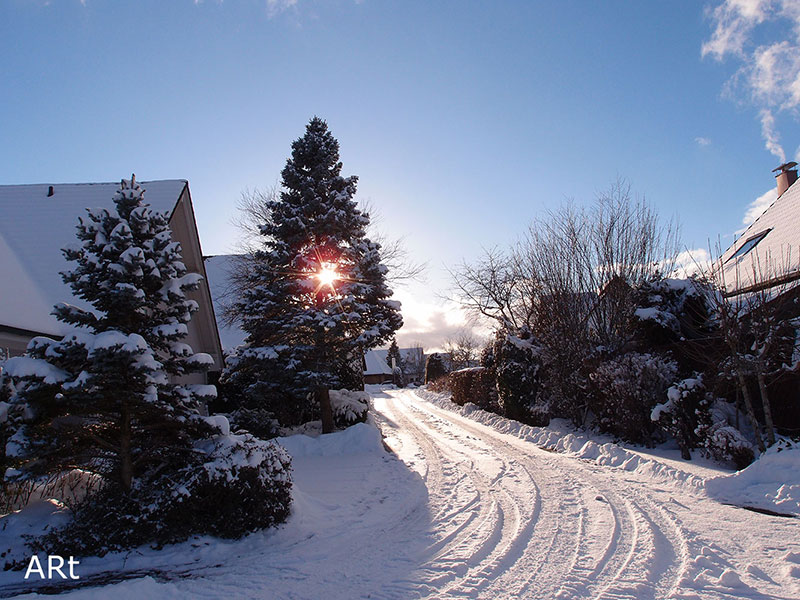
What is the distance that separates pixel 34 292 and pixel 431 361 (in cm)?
3825

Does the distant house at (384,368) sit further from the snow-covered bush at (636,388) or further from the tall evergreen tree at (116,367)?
the tall evergreen tree at (116,367)

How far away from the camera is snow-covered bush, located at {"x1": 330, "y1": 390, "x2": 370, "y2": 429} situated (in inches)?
578

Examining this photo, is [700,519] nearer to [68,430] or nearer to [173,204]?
[68,430]

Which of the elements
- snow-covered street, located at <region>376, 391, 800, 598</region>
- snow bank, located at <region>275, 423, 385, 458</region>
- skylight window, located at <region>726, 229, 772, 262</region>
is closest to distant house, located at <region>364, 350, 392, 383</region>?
skylight window, located at <region>726, 229, 772, 262</region>

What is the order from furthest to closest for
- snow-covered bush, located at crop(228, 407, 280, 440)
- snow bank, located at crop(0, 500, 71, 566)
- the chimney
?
the chimney
snow-covered bush, located at crop(228, 407, 280, 440)
snow bank, located at crop(0, 500, 71, 566)

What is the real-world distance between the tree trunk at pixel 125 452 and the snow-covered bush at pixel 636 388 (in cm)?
997

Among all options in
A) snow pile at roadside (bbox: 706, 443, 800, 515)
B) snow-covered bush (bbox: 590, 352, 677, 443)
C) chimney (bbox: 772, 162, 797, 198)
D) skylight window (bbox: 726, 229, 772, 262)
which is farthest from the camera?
chimney (bbox: 772, 162, 797, 198)

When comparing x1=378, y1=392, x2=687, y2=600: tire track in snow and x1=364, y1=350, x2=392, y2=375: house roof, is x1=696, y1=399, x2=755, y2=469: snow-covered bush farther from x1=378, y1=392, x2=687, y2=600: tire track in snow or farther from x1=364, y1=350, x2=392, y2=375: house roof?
x1=364, y1=350, x2=392, y2=375: house roof

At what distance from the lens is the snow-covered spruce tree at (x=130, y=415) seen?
18.8 feet

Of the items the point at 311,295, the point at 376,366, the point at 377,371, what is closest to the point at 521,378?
the point at 311,295

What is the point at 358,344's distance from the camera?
13.6 m

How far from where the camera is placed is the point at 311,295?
48.3 ft

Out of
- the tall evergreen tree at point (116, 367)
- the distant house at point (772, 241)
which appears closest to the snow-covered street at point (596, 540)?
the tall evergreen tree at point (116, 367)

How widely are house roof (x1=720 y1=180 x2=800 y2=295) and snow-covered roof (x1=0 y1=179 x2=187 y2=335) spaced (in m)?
14.8
